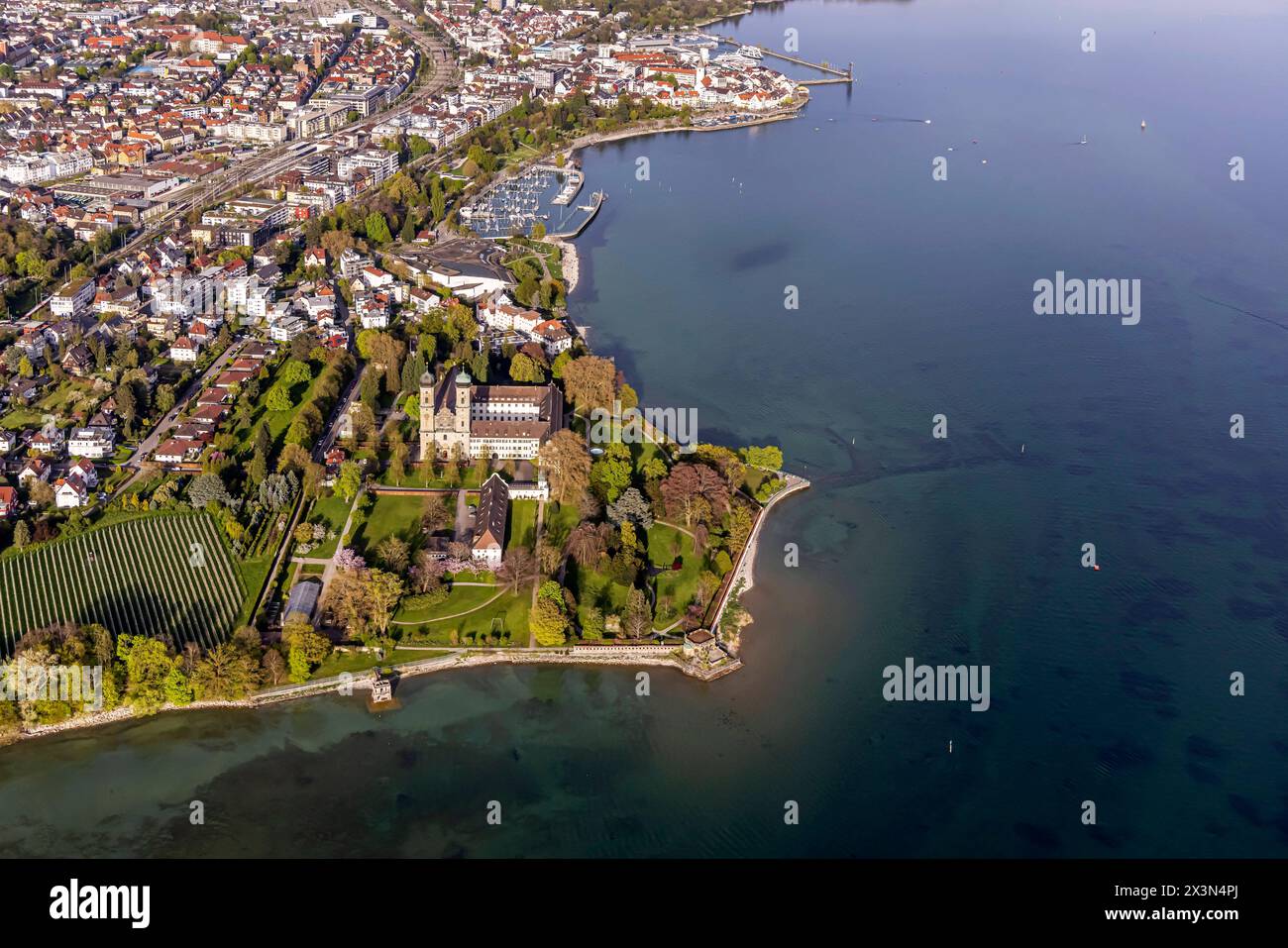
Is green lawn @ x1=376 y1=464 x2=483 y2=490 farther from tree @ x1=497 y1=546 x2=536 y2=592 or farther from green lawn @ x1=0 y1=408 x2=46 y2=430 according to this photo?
green lawn @ x1=0 y1=408 x2=46 y2=430

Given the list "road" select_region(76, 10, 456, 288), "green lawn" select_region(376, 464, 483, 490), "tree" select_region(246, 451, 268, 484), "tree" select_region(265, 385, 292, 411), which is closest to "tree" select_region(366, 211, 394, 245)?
"road" select_region(76, 10, 456, 288)

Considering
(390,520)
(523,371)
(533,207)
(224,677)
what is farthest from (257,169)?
(224,677)

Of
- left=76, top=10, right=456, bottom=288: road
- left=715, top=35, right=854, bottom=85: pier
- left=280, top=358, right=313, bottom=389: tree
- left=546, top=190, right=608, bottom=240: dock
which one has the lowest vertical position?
left=280, top=358, right=313, bottom=389: tree

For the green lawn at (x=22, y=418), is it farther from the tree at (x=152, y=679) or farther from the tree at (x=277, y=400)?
the tree at (x=152, y=679)

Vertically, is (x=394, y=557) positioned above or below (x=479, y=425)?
below

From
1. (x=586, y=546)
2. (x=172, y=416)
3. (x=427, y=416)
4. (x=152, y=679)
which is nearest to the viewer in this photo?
(x=152, y=679)

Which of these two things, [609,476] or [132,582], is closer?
[132,582]

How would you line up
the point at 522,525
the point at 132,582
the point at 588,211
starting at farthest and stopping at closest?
the point at 588,211
the point at 522,525
the point at 132,582

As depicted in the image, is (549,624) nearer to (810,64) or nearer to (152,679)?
(152,679)
